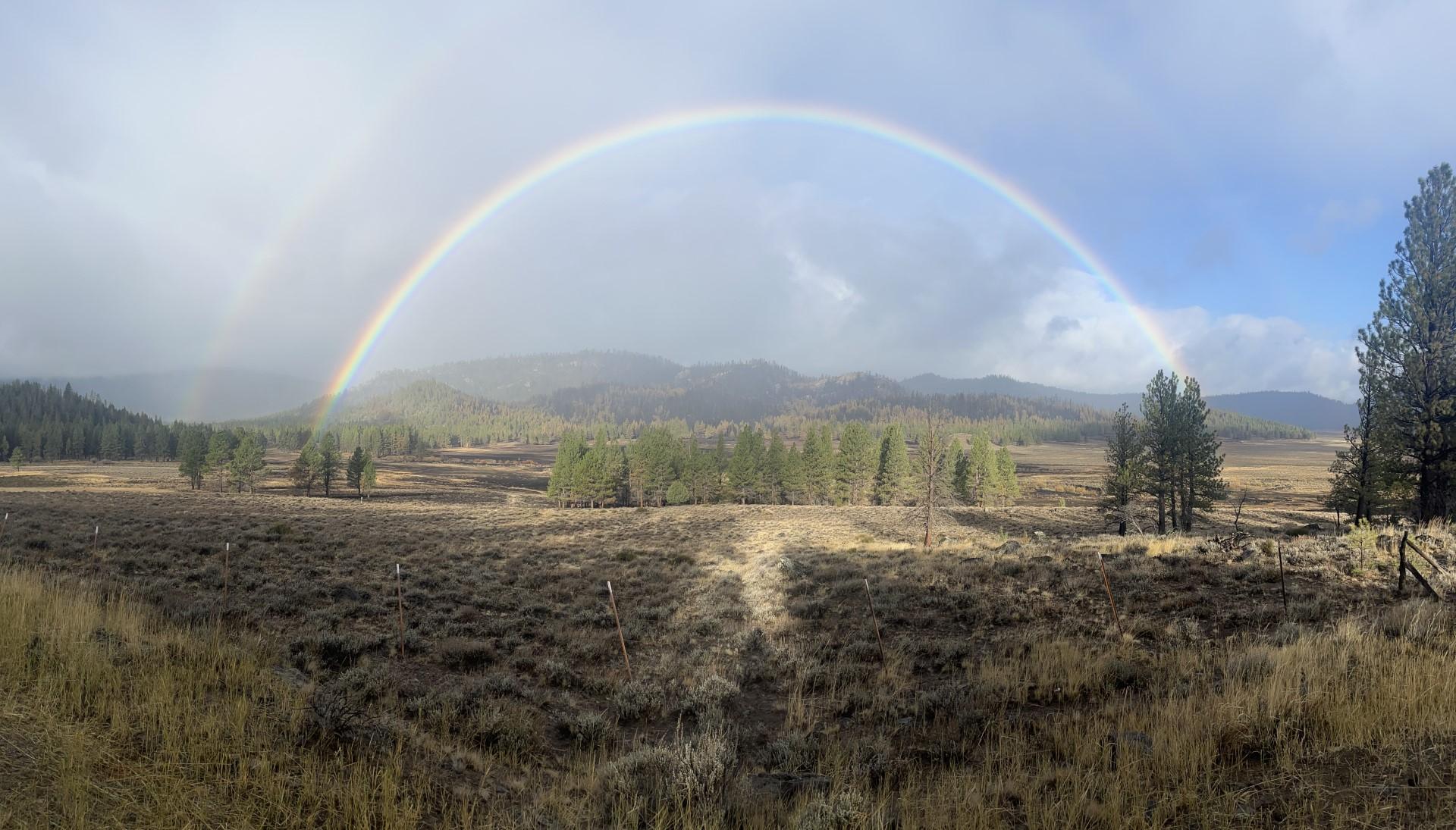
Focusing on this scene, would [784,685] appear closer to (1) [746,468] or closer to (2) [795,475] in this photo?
(1) [746,468]

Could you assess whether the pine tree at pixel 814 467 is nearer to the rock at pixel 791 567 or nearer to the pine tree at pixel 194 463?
the rock at pixel 791 567

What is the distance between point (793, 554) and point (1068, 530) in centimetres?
3370

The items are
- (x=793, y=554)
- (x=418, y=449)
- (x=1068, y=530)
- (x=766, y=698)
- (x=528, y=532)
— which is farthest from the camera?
(x=418, y=449)

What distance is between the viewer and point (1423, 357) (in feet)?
77.5

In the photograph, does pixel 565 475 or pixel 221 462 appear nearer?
pixel 221 462

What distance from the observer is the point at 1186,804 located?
4.21 metres

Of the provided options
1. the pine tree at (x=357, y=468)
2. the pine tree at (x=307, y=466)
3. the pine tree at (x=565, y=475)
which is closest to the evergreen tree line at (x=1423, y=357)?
the pine tree at (x=565, y=475)

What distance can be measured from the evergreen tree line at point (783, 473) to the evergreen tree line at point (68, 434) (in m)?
120

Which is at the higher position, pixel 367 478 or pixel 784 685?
pixel 784 685

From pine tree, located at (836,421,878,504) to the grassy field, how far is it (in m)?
52.3

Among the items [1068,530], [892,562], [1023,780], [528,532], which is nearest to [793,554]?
[892,562]

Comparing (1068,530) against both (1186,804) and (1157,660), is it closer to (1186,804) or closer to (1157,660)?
(1157,660)

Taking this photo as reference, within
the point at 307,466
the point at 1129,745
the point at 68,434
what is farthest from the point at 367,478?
the point at 68,434

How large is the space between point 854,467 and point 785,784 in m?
70.8
